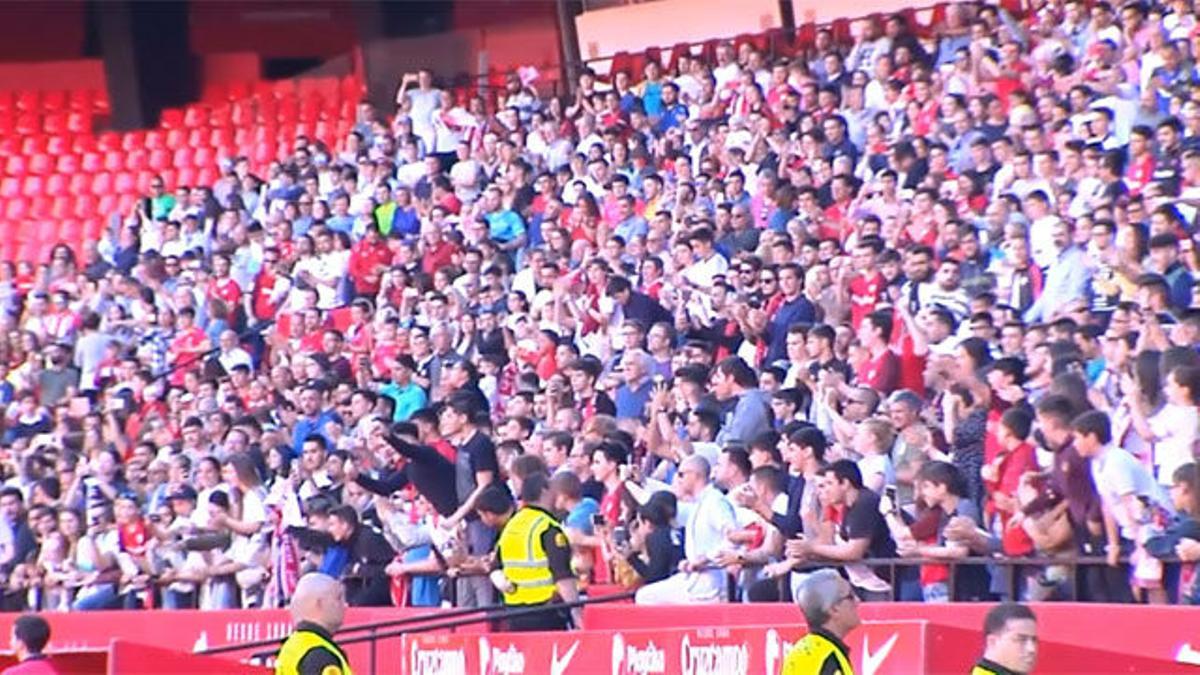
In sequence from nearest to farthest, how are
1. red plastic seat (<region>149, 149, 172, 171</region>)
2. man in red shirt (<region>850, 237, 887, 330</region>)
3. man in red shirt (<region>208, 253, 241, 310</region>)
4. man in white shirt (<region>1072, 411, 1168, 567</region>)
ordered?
man in white shirt (<region>1072, 411, 1168, 567</region>) → man in red shirt (<region>850, 237, 887, 330</region>) → man in red shirt (<region>208, 253, 241, 310</region>) → red plastic seat (<region>149, 149, 172, 171</region>)

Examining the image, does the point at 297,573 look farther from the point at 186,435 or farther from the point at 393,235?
the point at 393,235

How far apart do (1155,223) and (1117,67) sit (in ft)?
12.2

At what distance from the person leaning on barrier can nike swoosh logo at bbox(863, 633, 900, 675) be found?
2.97 meters

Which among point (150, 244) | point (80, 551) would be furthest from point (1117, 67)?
point (150, 244)

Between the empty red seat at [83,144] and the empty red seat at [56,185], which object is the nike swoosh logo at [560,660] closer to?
the empty red seat at [56,185]

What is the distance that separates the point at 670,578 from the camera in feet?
55.2

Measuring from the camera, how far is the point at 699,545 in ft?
54.2

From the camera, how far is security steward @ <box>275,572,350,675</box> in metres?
11.8

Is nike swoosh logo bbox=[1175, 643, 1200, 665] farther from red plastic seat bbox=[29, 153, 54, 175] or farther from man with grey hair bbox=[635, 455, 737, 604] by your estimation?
red plastic seat bbox=[29, 153, 54, 175]

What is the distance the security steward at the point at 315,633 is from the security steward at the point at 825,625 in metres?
1.93

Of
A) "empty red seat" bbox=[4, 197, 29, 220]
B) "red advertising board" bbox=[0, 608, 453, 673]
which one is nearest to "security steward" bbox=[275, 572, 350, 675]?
"red advertising board" bbox=[0, 608, 453, 673]

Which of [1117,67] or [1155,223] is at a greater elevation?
[1117,67]

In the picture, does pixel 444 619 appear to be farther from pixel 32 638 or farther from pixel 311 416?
pixel 311 416

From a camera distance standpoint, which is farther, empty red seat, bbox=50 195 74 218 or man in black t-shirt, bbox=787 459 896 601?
empty red seat, bbox=50 195 74 218
